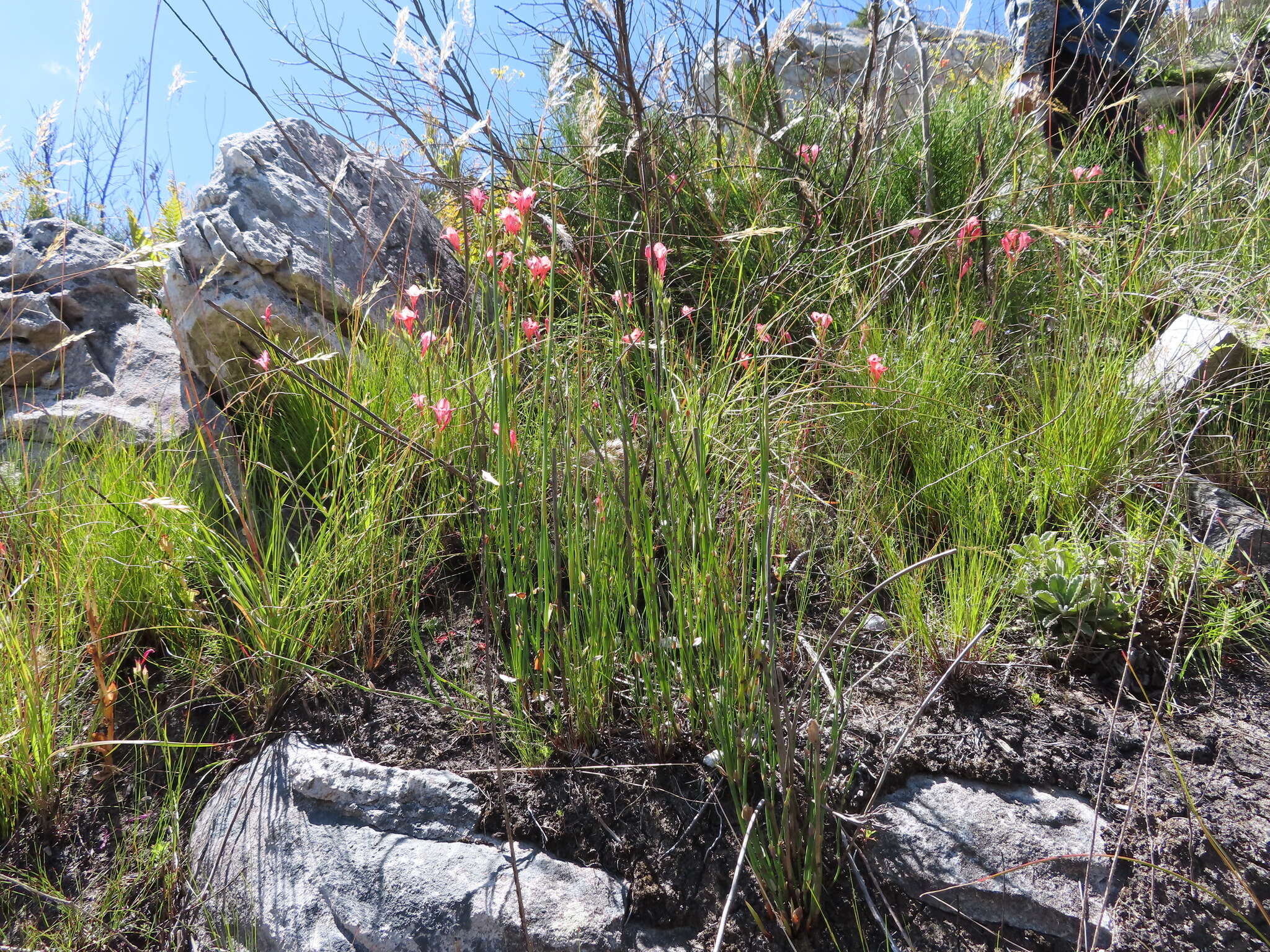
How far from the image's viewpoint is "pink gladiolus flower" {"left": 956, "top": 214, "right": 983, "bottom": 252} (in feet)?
7.73

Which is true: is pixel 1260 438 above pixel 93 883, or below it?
above


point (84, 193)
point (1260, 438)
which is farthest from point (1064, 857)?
point (84, 193)

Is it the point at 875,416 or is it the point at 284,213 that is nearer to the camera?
the point at 875,416

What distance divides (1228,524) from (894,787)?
3.88 feet

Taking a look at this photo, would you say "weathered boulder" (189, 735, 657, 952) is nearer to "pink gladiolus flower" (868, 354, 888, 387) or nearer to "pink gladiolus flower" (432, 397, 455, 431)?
"pink gladiolus flower" (432, 397, 455, 431)

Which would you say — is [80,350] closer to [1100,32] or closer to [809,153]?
[809,153]

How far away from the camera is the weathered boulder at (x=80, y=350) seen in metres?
2.42

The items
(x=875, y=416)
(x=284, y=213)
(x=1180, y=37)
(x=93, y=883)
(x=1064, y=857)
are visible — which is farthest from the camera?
(x=1180, y=37)

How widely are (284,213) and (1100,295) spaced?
114 inches

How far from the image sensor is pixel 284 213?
280 cm

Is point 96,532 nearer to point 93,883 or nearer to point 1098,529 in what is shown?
point 93,883

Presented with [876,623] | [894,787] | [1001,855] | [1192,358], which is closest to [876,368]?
[876,623]

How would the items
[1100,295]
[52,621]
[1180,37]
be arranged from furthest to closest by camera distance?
[1180,37] < [1100,295] < [52,621]

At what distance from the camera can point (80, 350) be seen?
2.67 m
